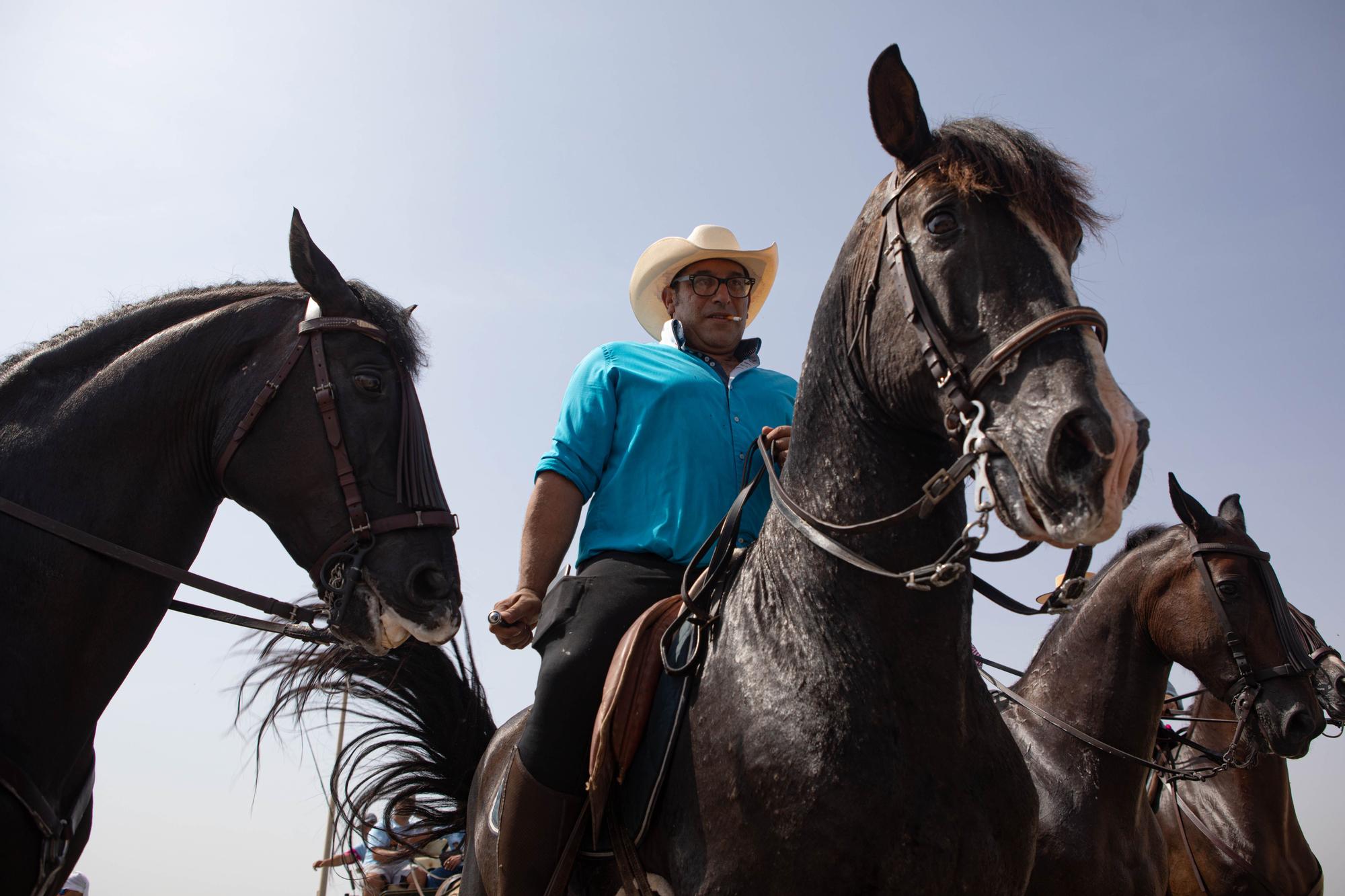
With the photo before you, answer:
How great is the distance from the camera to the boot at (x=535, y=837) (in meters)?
3.38

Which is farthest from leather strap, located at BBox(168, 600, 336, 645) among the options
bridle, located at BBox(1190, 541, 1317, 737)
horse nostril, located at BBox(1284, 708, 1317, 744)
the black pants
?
horse nostril, located at BBox(1284, 708, 1317, 744)

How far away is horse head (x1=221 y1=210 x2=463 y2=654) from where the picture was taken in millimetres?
3543

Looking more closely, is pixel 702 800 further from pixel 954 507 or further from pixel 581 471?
pixel 581 471

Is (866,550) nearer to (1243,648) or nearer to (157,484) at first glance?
(157,484)

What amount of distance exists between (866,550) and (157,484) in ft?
8.22

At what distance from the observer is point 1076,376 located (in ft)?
7.70

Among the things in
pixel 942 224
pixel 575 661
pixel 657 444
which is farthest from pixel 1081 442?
pixel 657 444

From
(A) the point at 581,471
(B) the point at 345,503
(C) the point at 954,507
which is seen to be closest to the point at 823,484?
(C) the point at 954,507

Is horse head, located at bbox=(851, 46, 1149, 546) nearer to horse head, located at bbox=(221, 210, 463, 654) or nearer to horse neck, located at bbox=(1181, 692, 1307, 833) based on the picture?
horse head, located at bbox=(221, 210, 463, 654)

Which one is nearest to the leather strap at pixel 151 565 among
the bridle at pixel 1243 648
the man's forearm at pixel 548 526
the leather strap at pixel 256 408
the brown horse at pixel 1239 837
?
the leather strap at pixel 256 408

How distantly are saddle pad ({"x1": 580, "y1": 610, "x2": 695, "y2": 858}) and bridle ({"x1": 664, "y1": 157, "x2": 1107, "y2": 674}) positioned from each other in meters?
0.06

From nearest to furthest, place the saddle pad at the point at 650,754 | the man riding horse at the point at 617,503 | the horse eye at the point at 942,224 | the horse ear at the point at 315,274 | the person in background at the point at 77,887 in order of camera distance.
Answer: the horse eye at the point at 942,224
the saddle pad at the point at 650,754
the man riding horse at the point at 617,503
the horse ear at the point at 315,274
the person in background at the point at 77,887

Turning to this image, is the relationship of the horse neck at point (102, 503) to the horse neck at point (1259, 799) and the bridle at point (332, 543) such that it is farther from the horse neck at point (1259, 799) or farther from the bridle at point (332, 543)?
the horse neck at point (1259, 799)

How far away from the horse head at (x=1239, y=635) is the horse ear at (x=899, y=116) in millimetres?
4057
